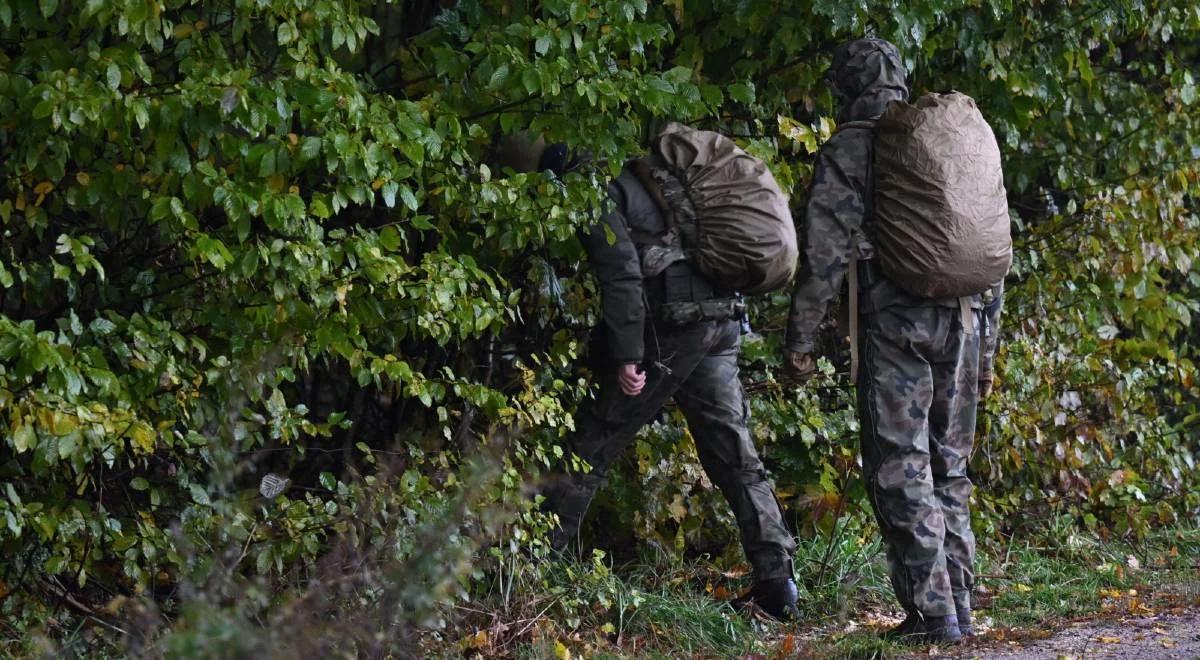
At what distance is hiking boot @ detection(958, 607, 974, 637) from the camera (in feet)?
18.4

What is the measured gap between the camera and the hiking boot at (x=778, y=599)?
6035 mm

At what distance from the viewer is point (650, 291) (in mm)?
5801

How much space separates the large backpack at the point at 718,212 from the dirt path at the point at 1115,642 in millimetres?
1596

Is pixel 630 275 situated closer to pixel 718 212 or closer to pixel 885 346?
pixel 718 212

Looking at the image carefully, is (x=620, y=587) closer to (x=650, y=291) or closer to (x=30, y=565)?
(x=650, y=291)

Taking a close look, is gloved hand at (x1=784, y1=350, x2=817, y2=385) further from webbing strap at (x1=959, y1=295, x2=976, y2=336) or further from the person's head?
the person's head

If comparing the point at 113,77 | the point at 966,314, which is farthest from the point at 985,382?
the point at 113,77

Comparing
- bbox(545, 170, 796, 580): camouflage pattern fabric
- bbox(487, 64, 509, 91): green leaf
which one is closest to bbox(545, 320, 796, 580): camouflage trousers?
bbox(545, 170, 796, 580): camouflage pattern fabric

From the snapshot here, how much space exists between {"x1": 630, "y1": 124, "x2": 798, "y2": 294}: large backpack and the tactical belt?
90 millimetres

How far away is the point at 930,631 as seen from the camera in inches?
210

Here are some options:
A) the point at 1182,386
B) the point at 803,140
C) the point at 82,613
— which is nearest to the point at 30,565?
the point at 82,613

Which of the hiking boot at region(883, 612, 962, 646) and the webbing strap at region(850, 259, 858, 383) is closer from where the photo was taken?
the hiking boot at region(883, 612, 962, 646)

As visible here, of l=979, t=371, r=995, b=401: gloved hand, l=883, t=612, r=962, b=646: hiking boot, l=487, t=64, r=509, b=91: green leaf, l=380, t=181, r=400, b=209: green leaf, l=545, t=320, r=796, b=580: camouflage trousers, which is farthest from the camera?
l=979, t=371, r=995, b=401: gloved hand

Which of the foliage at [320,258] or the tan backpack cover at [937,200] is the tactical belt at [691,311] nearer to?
the foliage at [320,258]
